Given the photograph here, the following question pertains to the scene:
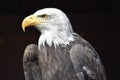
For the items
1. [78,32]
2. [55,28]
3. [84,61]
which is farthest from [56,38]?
[78,32]

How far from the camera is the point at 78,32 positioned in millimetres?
9250

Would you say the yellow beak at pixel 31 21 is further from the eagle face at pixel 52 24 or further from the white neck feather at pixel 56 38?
the white neck feather at pixel 56 38

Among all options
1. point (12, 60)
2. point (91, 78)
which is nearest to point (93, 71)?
point (91, 78)

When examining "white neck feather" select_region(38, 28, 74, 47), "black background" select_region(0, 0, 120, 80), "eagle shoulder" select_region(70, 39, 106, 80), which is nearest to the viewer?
"eagle shoulder" select_region(70, 39, 106, 80)

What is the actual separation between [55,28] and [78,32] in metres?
3.52

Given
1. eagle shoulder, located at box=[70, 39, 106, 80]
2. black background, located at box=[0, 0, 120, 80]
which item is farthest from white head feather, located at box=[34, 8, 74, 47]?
black background, located at box=[0, 0, 120, 80]

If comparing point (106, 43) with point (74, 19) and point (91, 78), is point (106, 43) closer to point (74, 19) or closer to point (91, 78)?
point (74, 19)

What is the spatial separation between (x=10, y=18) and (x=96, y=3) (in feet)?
4.21

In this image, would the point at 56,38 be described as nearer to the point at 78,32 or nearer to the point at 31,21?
the point at 31,21

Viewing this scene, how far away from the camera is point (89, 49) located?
5.77 meters

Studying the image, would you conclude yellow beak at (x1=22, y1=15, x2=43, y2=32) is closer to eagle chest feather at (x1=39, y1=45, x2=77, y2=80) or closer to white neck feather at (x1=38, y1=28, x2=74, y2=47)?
white neck feather at (x1=38, y1=28, x2=74, y2=47)

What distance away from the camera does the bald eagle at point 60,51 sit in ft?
18.7

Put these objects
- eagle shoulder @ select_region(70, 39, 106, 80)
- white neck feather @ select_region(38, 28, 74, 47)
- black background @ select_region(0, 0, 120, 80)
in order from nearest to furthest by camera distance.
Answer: eagle shoulder @ select_region(70, 39, 106, 80) → white neck feather @ select_region(38, 28, 74, 47) → black background @ select_region(0, 0, 120, 80)

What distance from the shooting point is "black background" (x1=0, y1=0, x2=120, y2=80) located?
9109 mm
